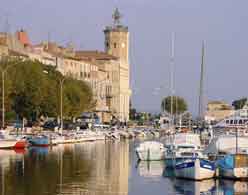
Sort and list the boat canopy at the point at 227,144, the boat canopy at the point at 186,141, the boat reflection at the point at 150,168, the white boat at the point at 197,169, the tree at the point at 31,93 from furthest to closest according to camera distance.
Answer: the tree at the point at 31,93 → the boat canopy at the point at 186,141 → the boat canopy at the point at 227,144 → the boat reflection at the point at 150,168 → the white boat at the point at 197,169

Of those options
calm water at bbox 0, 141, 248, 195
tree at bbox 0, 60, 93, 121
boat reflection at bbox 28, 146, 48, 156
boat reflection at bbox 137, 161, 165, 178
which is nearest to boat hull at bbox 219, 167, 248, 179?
calm water at bbox 0, 141, 248, 195

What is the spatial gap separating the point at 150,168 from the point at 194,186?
1448 cm

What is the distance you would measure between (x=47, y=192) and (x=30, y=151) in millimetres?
37450

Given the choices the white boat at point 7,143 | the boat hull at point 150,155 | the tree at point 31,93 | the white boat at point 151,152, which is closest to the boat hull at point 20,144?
the white boat at point 7,143

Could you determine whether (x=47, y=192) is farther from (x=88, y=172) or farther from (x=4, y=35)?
(x=4, y=35)

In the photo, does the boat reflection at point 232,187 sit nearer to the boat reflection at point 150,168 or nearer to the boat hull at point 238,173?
the boat hull at point 238,173

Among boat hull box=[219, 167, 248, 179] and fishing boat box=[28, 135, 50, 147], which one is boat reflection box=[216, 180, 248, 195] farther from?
fishing boat box=[28, 135, 50, 147]

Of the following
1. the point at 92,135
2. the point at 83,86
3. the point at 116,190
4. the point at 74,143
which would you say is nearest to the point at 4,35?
the point at 83,86

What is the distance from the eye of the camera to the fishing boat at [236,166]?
50.1 meters

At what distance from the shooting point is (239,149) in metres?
58.8

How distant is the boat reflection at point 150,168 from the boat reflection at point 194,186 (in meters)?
5.18

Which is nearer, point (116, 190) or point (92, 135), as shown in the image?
point (116, 190)

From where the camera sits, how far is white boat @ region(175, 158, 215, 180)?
1965 inches

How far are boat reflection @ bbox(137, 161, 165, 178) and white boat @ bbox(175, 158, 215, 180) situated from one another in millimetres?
4714
